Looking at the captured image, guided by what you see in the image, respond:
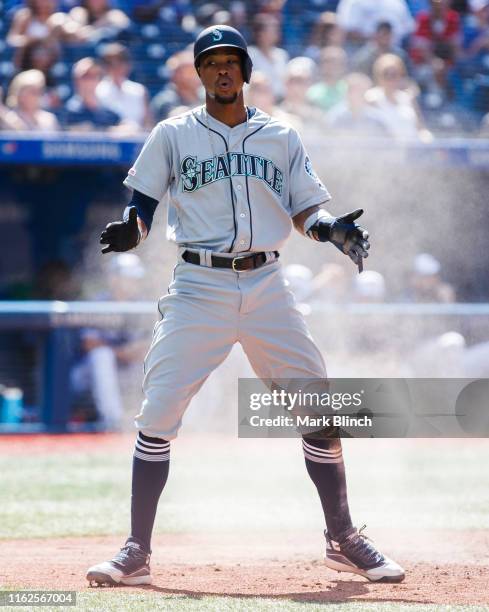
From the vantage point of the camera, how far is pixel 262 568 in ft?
13.4

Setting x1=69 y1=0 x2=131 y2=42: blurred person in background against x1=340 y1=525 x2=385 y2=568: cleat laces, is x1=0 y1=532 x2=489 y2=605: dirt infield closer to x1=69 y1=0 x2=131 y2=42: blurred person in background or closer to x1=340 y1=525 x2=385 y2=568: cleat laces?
x1=340 y1=525 x2=385 y2=568: cleat laces

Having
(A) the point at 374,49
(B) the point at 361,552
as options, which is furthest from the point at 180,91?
(B) the point at 361,552

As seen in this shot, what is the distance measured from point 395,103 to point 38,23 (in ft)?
10.4

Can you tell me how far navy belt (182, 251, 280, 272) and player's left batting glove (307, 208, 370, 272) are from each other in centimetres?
23

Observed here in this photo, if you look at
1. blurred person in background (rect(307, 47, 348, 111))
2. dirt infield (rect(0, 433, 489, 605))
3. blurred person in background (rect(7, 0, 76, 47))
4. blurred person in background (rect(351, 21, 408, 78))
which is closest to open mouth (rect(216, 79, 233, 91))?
dirt infield (rect(0, 433, 489, 605))

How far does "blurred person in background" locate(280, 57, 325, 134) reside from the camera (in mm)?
9367

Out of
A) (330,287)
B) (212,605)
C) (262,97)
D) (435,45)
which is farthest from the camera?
(435,45)

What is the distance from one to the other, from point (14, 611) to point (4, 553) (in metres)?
1.23

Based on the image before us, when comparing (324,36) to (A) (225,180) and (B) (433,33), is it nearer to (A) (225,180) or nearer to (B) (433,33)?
(B) (433,33)

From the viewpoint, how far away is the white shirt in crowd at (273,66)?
1006 cm

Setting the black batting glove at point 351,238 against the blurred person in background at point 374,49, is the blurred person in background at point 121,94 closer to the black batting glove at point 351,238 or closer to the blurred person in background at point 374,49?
the blurred person in background at point 374,49

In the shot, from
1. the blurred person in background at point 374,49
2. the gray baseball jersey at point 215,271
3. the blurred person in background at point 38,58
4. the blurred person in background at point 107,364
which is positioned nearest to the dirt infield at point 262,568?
the gray baseball jersey at point 215,271

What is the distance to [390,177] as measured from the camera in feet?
30.3

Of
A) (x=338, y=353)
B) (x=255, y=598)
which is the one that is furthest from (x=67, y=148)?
(x=255, y=598)
